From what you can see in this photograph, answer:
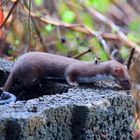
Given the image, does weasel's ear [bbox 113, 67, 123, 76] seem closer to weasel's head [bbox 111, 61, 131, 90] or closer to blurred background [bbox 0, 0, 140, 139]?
weasel's head [bbox 111, 61, 131, 90]

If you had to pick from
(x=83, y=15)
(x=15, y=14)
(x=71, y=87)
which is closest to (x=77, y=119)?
(x=71, y=87)

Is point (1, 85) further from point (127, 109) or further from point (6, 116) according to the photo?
point (6, 116)

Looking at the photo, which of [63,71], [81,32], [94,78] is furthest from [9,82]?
[81,32]

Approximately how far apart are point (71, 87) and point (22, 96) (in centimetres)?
28

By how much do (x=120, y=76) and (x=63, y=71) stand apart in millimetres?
231

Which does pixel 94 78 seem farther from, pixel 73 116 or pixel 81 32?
pixel 81 32

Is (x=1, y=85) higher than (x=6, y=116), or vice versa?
(x=1, y=85)

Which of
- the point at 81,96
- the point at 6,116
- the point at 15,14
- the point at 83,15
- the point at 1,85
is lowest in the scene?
the point at 6,116

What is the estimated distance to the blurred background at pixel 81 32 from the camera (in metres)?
3.55

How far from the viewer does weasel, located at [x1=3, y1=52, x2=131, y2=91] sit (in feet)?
7.60

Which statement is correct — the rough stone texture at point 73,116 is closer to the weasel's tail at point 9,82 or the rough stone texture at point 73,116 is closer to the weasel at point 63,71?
the weasel at point 63,71

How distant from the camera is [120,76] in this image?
2334 millimetres

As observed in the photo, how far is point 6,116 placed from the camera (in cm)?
168

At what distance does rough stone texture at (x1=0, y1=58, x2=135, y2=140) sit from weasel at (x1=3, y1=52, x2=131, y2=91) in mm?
60
